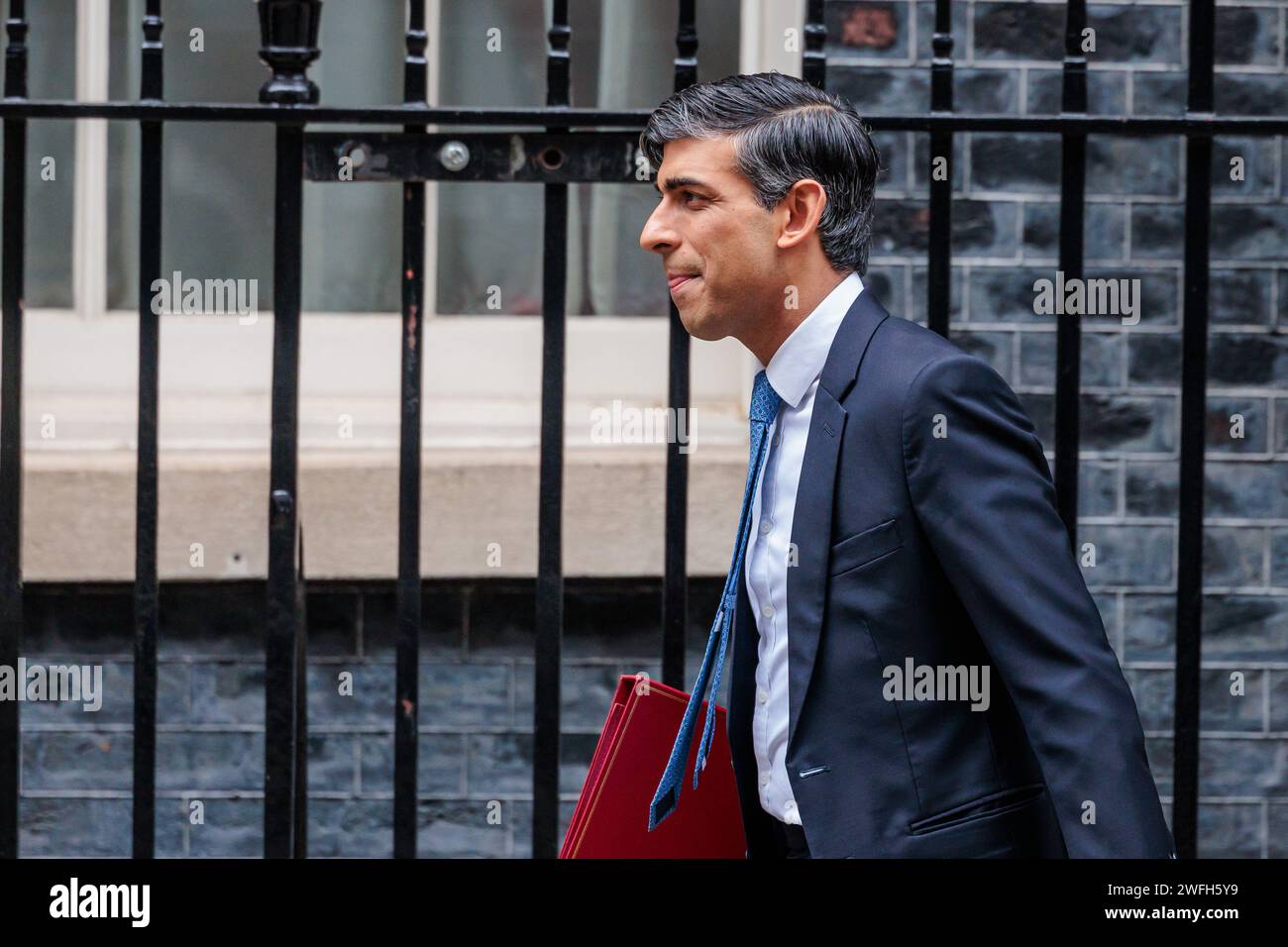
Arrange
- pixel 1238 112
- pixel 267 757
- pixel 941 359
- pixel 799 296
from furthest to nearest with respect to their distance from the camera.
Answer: pixel 1238 112 < pixel 267 757 < pixel 799 296 < pixel 941 359

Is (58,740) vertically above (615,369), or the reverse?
(615,369)

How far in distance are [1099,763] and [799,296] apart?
30.2 inches

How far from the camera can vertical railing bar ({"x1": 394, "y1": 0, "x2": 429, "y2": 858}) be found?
8.57ft

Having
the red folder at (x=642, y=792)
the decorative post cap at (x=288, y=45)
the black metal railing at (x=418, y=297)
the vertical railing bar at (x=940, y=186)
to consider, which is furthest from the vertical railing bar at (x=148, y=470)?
the vertical railing bar at (x=940, y=186)

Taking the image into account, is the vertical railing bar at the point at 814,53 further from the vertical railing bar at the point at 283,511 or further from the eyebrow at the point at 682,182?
the vertical railing bar at the point at 283,511

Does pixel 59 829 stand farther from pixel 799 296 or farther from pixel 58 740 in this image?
pixel 799 296

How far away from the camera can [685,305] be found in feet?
7.19

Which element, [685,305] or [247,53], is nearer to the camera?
[685,305]

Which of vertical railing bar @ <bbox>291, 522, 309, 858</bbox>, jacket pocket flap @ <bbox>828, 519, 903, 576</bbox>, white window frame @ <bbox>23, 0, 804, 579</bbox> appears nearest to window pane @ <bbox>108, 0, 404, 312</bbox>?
white window frame @ <bbox>23, 0, 804, 579</bbox>

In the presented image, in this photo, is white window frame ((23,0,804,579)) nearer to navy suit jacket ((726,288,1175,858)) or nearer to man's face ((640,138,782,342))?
man's face ((640,138,782,342))

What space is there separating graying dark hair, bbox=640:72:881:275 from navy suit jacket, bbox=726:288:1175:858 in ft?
0.70

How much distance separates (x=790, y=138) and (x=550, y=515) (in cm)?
82

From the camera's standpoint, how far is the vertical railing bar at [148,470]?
259 centimetres

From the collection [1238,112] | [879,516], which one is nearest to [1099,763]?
[879,516]
